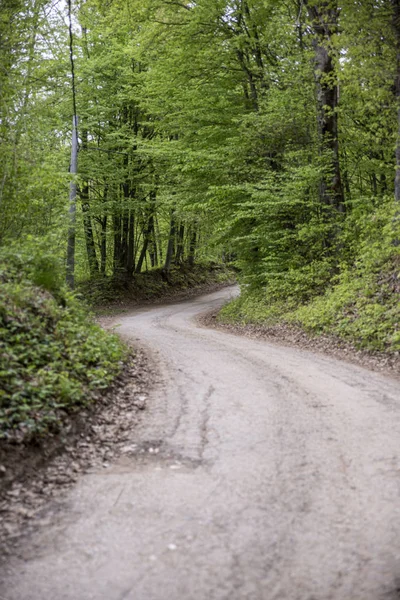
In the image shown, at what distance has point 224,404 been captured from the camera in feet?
22.8

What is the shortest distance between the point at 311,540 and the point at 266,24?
18607 millimetres

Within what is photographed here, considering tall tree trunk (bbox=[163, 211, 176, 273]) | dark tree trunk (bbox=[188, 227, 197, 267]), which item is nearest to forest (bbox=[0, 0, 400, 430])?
tall tree trunk (bbox=[163, 211, 176, 273])

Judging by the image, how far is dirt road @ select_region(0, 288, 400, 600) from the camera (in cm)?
310

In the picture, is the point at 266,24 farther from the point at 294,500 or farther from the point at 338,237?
the point at 294,500

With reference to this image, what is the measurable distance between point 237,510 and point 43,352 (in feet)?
11.8

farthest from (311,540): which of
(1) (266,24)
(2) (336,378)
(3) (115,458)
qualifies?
(1) (266,24)

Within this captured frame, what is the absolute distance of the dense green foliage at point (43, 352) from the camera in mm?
5246

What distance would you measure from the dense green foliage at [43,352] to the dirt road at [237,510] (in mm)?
929

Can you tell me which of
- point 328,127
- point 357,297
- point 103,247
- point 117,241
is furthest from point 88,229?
point 357,297

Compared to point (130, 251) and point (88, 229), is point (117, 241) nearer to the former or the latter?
point (130, 251)

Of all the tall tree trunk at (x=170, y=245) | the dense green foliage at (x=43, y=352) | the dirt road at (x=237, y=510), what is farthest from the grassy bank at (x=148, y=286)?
the dirt road at (x=237, y=510)

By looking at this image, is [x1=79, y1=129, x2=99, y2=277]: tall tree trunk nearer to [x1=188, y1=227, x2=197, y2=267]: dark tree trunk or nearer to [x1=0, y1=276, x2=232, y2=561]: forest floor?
[x1=188, y1=227, x2=197, y2=267]: dark tree trunk

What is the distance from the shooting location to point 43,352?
646 cm

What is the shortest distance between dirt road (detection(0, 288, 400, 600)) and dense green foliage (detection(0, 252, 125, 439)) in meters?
0.93
